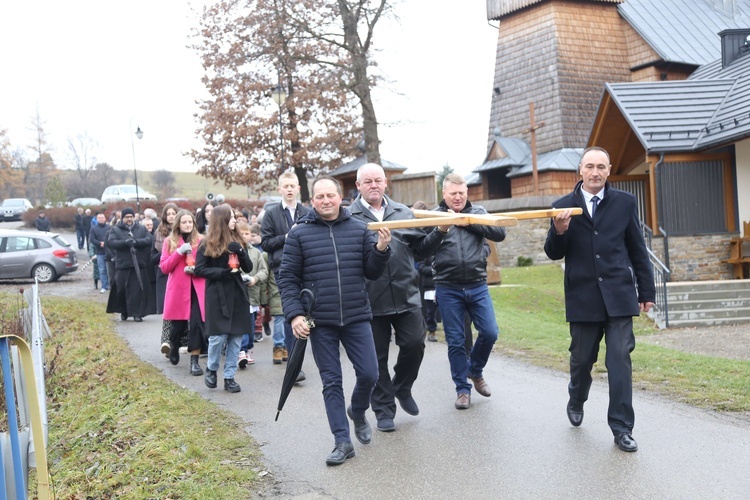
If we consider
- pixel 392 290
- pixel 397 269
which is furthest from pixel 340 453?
pixel 397 269

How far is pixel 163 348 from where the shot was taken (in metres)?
10.2

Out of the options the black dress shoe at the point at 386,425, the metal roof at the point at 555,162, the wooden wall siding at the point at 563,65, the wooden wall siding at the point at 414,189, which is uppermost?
the wooden wall siding at the point at 563,65

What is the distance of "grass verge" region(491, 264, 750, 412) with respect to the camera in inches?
295

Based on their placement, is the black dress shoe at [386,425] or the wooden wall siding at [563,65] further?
the wooden wall siding at [563,65]

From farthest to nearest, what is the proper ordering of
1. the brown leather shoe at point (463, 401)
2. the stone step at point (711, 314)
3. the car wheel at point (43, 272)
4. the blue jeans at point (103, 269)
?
the car wheel at point (43, 272)
the blue jeans at point (103, 269)
the stone step at point (711, 314)
the brown leather shoe at point (463, 401)

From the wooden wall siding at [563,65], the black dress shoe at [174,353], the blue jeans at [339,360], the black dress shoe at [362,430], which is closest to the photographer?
the blue jeans at [339,360]

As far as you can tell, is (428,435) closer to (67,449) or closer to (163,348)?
(67,449)

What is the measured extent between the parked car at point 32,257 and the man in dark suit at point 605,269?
1994cm

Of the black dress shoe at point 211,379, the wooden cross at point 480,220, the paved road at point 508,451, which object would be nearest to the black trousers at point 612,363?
the paved road at point 508,451

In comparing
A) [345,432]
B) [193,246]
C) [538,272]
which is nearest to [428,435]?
[345,432]

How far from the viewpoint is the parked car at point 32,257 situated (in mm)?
23016

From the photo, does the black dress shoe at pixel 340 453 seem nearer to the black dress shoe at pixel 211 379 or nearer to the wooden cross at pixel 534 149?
the black dress shoe at pixel 211 379

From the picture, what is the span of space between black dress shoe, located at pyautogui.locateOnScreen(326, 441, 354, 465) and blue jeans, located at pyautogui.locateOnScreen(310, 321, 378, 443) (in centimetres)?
4

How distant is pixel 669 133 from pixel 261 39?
1587cm
